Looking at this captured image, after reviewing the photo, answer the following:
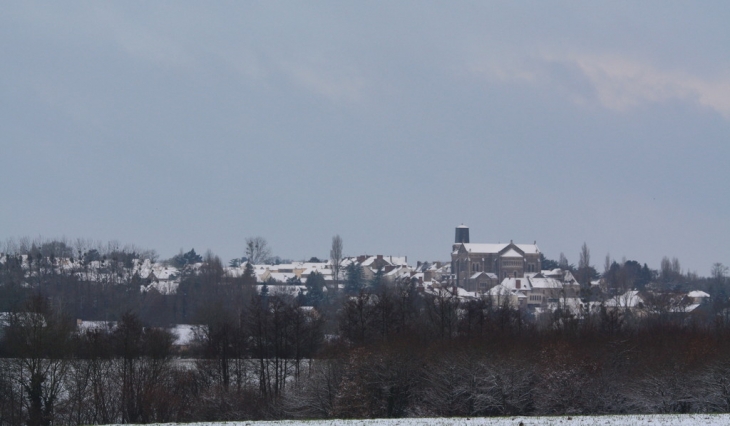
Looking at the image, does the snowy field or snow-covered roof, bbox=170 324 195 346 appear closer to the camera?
the snowy field

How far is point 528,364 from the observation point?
42719mm

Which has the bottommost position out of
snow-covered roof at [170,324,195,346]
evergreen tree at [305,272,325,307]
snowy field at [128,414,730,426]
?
snow-covered roof at [170,324,195,346]

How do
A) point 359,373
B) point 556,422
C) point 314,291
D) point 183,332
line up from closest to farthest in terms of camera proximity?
point 556,422 → point 359,373 → point 183,332 → point 314,291

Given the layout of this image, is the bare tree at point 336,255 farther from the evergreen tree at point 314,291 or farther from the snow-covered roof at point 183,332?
the snow-covered roof at point 183,332

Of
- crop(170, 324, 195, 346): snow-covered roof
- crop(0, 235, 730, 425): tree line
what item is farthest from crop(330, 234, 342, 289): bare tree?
crop(0, 235, 730, 425): tree line

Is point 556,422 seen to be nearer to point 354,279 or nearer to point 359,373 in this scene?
point 359,373

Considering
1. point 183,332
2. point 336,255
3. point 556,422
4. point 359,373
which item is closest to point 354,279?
point 336,255

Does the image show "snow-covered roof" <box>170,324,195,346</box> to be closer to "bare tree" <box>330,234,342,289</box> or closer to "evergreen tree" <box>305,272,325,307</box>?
"evergreen tree" <box>305,272,325,307</box>

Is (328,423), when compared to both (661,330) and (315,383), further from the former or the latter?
(661,330)


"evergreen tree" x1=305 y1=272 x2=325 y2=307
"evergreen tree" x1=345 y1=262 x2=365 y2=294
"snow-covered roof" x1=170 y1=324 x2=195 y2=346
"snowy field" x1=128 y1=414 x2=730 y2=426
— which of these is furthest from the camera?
"evergreen tree" x1=345 y1=262 x2=365 y2=294

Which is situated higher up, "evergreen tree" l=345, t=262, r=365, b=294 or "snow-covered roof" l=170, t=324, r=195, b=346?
"evergreen tree" l=345, t=262, r=365, b=294

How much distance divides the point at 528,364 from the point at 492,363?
1.66 metres

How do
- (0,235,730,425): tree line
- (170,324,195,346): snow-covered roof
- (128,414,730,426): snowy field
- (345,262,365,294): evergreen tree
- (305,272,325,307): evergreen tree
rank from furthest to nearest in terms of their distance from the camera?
(345,262,365,294): evergreen tree → (305,272,325,307): evergreen tree → (170,324,195,346): snow-covered roof → (0,235,730,425): tree line → (128,414,730,426): snowy field

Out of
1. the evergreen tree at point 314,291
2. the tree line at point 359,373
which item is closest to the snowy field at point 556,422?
the tree line at point 359,373
